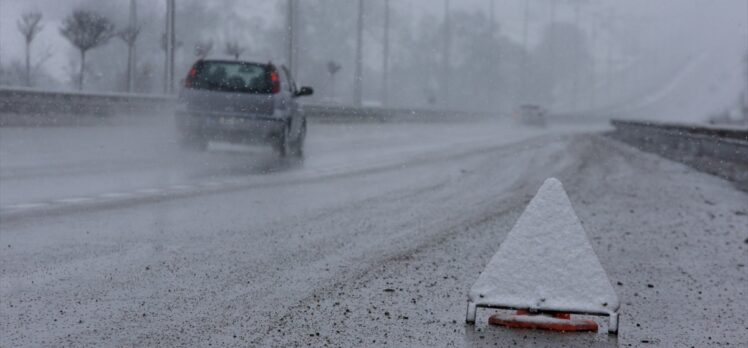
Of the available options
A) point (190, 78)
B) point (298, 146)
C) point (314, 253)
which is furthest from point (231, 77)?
point (314, 253)

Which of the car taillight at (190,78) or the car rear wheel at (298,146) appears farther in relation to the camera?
the car rear wheel at (298,146)

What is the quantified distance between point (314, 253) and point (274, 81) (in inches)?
544

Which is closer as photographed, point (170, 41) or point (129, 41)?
point (170, 41)

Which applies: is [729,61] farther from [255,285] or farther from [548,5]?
[255,285]

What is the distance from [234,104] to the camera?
72.6 ft

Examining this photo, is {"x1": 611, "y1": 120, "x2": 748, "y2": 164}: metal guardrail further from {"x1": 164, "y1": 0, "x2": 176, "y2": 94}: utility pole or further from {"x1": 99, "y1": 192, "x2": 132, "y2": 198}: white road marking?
{"x1": 164, "y1": 0, "x2": 176, "y2": 94}: utility pole

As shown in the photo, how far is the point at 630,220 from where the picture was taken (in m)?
12.4

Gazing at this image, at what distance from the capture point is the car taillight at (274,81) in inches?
870

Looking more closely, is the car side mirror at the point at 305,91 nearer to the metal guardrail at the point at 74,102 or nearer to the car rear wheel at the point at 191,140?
the car rear wheel at the point at 191,140

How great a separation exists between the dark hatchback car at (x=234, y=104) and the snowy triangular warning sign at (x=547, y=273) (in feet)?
53.5

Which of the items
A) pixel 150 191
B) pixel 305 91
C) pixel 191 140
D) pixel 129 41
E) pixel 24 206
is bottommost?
pixel 191 140

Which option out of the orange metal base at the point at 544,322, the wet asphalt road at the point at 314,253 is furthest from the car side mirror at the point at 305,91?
the orange metal base at the point at 544,322

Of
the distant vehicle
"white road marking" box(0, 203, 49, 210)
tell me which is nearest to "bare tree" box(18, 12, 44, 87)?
the distant vehicle

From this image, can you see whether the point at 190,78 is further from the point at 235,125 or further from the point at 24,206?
the point at 24,206
